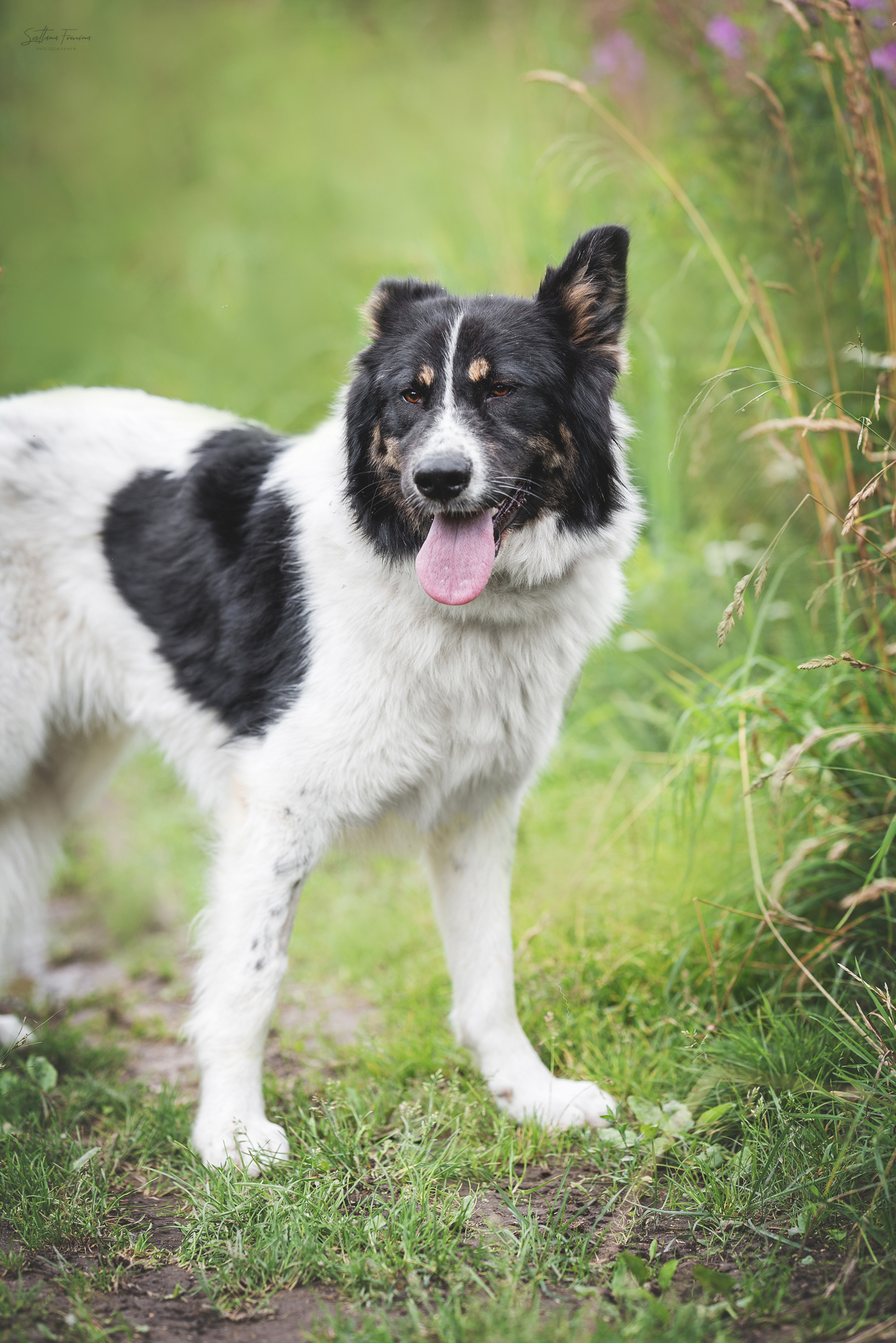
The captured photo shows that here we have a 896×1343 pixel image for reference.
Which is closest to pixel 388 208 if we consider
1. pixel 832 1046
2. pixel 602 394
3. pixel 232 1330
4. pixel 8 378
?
pixel 8 378

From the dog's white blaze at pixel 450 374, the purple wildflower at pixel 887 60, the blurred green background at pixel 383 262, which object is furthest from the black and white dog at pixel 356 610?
the purple wildflower at pixel 887 60

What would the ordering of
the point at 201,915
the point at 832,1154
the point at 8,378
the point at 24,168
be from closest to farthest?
1. the point at 832,1154
2. the point at 201,915
3. the point at 8,378
4. the point at 24,168

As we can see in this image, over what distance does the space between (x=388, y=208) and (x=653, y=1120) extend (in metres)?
7.50

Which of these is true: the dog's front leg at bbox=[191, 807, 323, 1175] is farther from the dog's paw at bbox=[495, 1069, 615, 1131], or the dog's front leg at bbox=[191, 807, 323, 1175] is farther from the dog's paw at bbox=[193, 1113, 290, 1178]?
the dog's paw at bbox=[495, 1069, 615, 1131]

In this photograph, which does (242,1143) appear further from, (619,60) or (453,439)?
(619,60)

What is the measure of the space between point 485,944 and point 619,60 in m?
4.73

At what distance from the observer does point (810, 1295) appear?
1890 mm

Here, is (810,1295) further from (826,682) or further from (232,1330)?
(826,682)

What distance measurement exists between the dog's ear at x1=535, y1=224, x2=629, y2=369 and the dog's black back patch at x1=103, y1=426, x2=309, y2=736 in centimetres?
93

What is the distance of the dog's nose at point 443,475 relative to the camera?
2305 millimetres

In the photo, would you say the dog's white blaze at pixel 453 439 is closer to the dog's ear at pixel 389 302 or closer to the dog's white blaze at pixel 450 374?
the dog's white blaze at pixel 450 374

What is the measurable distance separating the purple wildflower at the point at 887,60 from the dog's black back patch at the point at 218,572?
2206 mm

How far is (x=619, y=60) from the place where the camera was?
5.25 m

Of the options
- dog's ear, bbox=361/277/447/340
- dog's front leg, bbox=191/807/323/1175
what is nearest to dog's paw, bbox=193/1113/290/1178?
dog's front leg, bbox=191/807/323/1175
